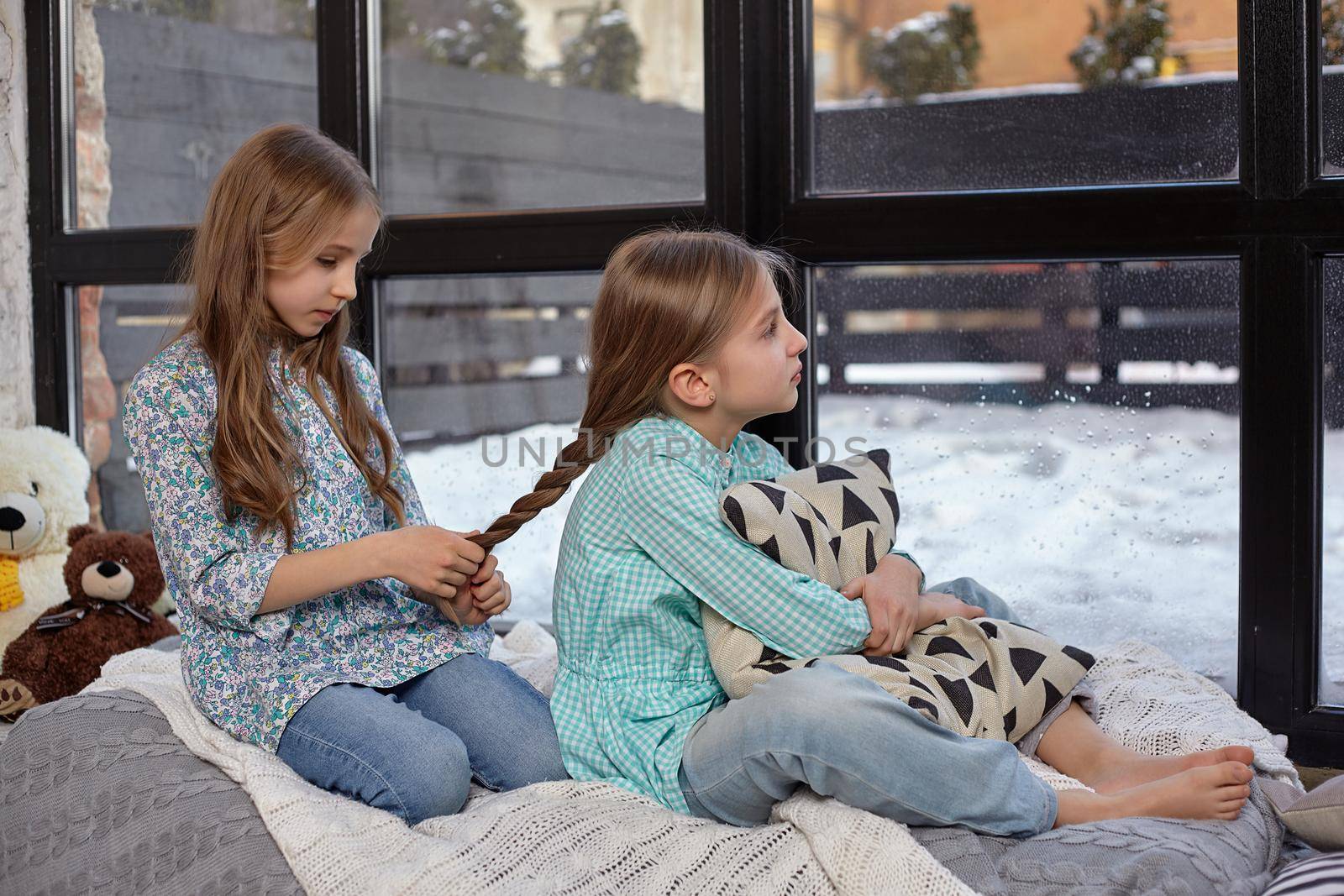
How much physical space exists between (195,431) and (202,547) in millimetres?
147

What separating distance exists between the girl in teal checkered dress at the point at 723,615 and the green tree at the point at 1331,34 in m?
0.86

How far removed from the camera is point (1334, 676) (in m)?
1.75

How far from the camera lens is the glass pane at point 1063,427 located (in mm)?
1804

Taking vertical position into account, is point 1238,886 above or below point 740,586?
below

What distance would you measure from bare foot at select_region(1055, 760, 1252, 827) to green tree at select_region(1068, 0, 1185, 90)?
3.57 feet

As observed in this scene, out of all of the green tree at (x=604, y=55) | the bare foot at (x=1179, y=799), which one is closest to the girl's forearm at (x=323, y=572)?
the bare foot at (x=1179, y=799)

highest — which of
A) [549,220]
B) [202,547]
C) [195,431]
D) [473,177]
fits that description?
[473,177]

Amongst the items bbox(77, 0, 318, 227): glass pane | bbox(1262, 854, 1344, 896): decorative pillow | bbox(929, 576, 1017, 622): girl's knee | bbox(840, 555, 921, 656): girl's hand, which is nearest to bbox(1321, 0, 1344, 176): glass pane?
bbox(929, 576, 1017, 622): girl's knee

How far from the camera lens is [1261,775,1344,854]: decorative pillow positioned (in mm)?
1258

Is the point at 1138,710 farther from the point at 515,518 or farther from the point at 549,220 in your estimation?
the point at 549,220

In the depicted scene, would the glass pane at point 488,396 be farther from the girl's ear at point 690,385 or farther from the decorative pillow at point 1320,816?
the decorative pillow at point 1320,816

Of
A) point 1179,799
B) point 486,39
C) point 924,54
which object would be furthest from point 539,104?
point 1179,799

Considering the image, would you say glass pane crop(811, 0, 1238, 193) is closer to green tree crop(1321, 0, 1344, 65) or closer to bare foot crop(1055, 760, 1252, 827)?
green tree crop(1321, 0, 1344, 65)

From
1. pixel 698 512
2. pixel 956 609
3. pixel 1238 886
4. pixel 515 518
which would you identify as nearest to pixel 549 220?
pixel 515 518
